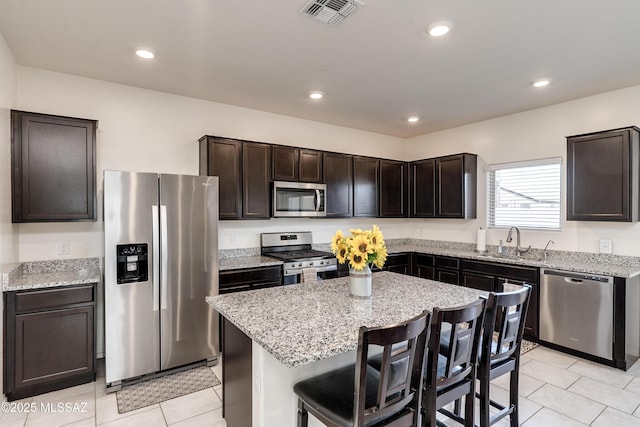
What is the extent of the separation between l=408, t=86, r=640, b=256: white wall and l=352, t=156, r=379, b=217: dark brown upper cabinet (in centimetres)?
121

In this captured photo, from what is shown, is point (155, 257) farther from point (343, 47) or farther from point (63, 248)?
point (343, 47)

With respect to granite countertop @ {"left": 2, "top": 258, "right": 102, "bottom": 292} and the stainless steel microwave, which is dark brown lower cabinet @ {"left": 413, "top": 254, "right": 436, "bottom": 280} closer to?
the stainless steel microwave

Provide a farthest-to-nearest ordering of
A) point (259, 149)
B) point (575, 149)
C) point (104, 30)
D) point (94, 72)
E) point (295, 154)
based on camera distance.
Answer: point (295, 154) < point (259, 149) < point (575, 149) < point (94, 72) < point (104, 30)

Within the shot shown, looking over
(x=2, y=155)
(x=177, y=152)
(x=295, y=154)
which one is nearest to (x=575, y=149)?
(x=295, y=154)

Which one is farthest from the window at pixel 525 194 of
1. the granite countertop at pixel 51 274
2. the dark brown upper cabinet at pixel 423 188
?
the granite countertop at pixel 51 274

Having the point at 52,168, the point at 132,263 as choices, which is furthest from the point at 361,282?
the point at 52,168

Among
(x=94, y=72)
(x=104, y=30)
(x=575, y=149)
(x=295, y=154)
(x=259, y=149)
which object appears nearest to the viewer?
(x=104, y=30)

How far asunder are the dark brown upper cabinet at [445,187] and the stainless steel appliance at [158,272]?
3296 mm

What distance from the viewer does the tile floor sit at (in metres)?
2.44

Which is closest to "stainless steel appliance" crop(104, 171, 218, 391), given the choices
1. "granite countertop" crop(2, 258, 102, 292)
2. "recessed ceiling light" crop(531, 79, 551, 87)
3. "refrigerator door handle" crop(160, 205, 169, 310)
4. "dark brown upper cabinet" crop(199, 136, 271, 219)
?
"refrigerator door handle" crop(160, 205, 169, 310)

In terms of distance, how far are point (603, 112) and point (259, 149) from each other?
3.87 metres

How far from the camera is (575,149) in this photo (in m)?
3.71

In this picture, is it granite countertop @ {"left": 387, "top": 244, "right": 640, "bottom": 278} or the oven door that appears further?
the oven door

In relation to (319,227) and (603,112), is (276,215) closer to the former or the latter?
(319,227)
